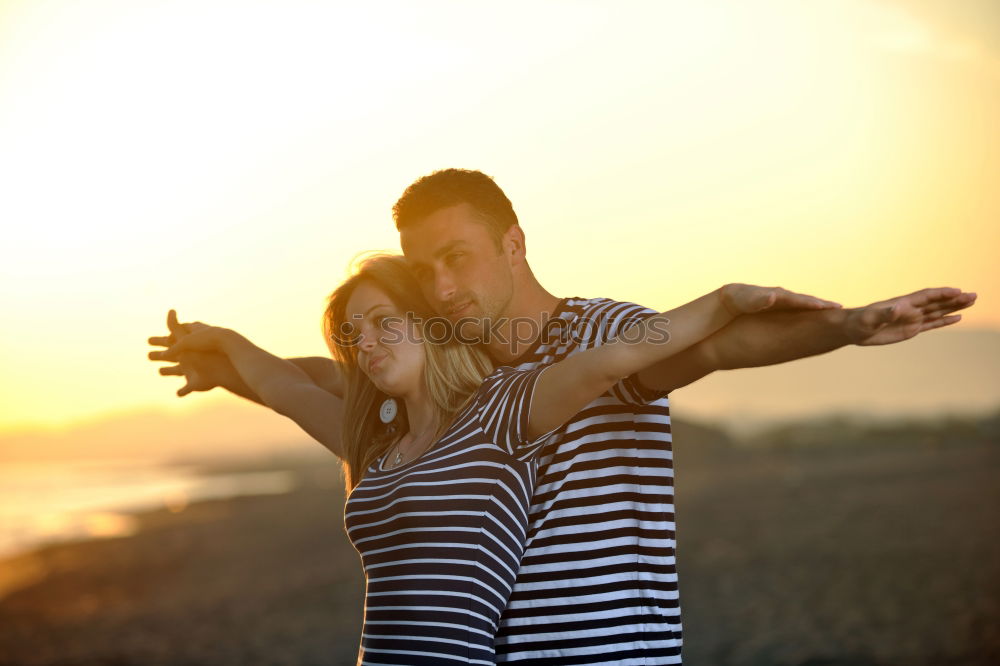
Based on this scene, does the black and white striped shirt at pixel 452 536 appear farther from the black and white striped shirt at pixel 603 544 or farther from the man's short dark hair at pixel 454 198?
the man's short dark hair at pixel 454 198

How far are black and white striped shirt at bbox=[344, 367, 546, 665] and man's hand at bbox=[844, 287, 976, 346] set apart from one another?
967 mm

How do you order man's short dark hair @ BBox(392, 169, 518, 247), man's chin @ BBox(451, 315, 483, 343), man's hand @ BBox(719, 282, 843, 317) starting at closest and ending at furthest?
1. man's hand @ BBox(719, 282, 843, 317)
2. man's chin @ BBox(451, 315, 483, 343)
3. man's short dark hair @ BBox(392, 169, 518, 247)

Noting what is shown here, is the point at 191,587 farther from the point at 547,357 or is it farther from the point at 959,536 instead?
the point at 547,357

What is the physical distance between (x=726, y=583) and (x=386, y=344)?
1317 cm

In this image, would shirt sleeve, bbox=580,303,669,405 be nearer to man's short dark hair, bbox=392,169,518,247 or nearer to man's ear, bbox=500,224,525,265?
man's ear, bbox=500,224,525,265

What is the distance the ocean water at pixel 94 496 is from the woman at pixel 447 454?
94.2ft

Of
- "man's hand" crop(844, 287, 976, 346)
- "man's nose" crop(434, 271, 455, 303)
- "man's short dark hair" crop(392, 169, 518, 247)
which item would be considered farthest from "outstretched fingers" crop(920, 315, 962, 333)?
"man's short dark hair" crop(392, 169, 518, 247)

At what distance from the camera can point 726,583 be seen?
15492mm

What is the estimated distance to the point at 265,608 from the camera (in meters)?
17.2

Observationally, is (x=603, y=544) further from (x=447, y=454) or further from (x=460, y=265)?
(x=460, y=265)

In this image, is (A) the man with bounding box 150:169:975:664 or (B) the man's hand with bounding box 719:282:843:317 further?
(A) the man with bounding box 150:169:975:664

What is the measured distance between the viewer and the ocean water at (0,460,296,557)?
33094 mm

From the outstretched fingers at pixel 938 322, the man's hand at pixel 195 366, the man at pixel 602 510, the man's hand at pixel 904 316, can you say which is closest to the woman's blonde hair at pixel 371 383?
the man at pixel 602 510

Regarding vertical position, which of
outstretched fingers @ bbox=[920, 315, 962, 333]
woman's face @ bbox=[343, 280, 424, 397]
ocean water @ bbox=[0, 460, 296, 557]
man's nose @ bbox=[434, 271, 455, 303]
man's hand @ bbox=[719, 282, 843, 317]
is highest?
ocean water @ bbox=[0, 460, 296, 557]
